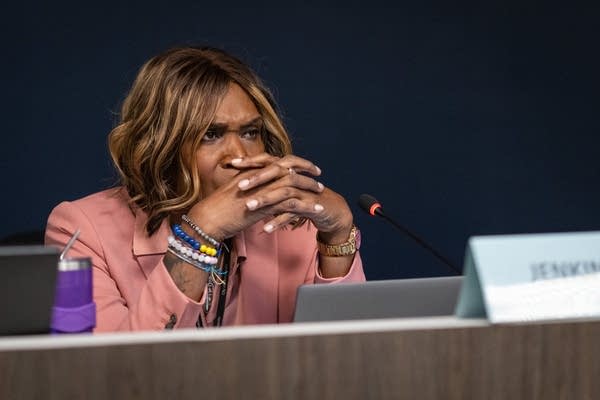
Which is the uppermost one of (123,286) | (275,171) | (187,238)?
(275,171)

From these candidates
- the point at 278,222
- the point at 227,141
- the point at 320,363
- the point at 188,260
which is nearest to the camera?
the point at 320,363

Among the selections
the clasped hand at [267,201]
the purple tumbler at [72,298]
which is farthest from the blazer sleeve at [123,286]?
the purple tumbler at [72,298]

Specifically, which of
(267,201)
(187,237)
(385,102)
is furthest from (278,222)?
(385,102)

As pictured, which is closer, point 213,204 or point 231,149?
point 213,204

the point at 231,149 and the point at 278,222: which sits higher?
the point at 231,149

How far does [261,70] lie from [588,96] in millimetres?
1118

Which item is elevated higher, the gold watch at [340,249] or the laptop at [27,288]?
the laptop at [27,288]

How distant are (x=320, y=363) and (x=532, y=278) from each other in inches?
8.1

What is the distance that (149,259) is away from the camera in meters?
1.57

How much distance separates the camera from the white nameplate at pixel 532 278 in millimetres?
722

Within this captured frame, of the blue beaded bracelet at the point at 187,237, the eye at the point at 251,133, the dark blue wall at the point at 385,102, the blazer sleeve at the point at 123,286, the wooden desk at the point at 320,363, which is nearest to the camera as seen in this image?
the wooden desk at the point at 320,363

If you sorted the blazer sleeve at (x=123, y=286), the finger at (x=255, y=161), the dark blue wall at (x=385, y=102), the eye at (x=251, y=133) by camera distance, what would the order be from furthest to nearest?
the dark blue wall at (x=385, y=102) < the eye at (x=251, y=133) < the finger at (x=255, y=161) < the blazer sleeve at (x=123, y=286)

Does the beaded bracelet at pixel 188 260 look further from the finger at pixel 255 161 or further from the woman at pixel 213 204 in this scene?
the finger at pixel 255 161

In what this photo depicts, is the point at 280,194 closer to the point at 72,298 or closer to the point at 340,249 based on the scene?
the point at 340,249
